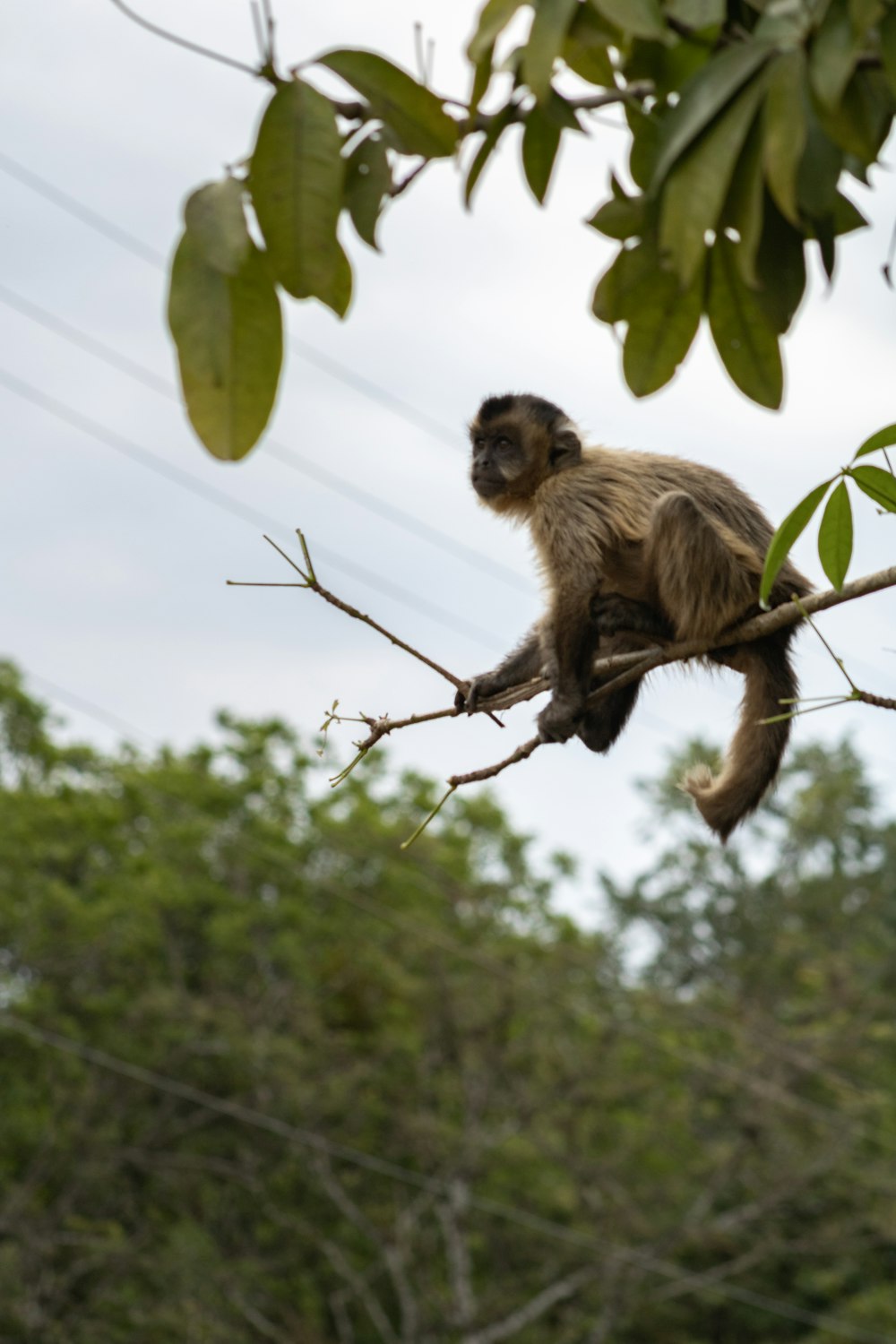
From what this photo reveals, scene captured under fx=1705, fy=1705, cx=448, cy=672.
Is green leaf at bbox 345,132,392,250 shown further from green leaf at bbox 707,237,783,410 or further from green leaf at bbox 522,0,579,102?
green leaf at bbox 707,237,783,410

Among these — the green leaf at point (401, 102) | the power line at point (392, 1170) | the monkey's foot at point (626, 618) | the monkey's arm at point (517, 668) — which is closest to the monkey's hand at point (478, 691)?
the monkey's arm at point (517, 668)

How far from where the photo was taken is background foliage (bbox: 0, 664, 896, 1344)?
2570 centimetres

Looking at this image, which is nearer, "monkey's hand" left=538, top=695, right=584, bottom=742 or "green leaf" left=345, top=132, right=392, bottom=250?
"green leaf" left=345, top=132, right=392, bottom=250

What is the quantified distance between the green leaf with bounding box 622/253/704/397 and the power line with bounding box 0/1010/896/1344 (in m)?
23.6

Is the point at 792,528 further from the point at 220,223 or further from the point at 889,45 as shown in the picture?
the point at 220,223

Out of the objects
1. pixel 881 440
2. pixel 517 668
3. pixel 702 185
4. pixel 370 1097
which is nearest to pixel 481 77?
pixel 702 185

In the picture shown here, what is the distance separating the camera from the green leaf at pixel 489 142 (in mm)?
1903

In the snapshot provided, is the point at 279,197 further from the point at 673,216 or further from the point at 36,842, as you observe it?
the point at 36,842

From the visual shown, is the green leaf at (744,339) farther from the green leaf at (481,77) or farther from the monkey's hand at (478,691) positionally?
the monkey's hand at (478,691)

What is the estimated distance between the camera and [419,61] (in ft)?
6.29

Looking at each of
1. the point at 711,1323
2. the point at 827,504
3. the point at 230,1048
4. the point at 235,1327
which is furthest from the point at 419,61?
the point at 711,1323

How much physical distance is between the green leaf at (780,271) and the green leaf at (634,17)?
32cm

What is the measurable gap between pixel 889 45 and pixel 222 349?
2.38ft

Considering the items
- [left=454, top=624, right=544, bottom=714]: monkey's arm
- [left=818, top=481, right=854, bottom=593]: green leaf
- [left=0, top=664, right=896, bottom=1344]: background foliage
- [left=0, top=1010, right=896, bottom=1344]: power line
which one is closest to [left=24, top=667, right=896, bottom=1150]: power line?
[left=0, top=664, right=896, bottom=1344]: background foliage
